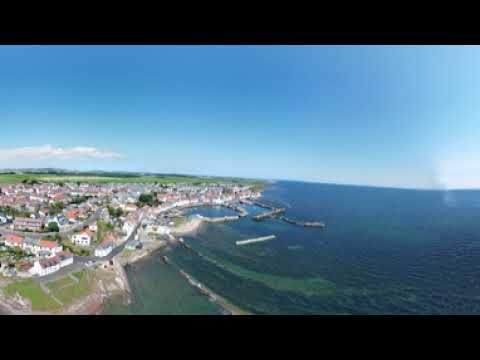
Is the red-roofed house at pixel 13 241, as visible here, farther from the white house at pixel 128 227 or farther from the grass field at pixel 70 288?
the white house at pixel 128 227

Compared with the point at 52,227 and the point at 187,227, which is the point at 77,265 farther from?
the point at 187,227

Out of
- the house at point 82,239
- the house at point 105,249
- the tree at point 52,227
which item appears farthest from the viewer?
the tree at point 52,227

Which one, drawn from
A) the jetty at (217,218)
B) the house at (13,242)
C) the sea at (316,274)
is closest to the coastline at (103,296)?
the sea at (316,274)

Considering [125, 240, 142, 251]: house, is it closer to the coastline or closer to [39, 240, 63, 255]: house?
the coastline
